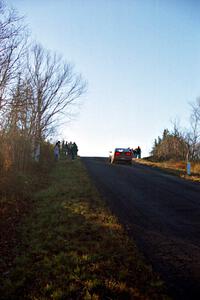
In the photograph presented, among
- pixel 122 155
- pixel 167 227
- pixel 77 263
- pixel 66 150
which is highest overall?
pixel 66 150

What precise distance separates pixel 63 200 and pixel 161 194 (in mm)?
4329

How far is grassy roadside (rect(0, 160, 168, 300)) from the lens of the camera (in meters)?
3.69

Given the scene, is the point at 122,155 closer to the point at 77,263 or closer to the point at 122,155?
the point at 122,155

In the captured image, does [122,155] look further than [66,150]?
No

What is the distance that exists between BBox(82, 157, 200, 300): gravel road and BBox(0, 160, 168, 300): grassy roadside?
0.30m

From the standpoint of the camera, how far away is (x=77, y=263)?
4531mm

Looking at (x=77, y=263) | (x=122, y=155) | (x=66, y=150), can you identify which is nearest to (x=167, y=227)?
(x=77, y=263)

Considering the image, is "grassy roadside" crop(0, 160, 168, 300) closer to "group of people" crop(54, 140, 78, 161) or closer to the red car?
the red car

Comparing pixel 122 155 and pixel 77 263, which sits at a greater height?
pixel 122 155

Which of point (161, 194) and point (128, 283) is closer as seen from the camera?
point (128, 283)

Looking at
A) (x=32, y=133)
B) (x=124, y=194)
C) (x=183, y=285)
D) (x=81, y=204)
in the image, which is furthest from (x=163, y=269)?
(x=32, y=133)

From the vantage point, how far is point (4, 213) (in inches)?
307

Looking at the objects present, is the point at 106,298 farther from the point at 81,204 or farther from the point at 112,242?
the point at 81,204

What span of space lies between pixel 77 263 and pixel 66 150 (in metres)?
37.1
